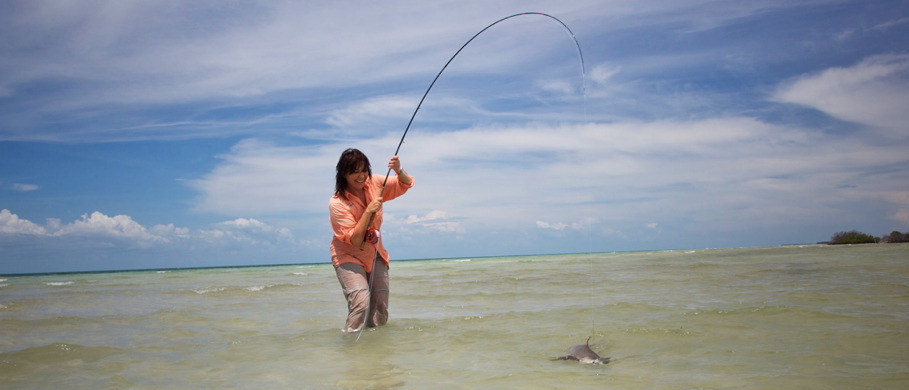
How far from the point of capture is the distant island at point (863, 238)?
34.3m

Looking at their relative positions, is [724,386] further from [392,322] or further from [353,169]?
[392,322]

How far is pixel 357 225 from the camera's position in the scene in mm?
4996

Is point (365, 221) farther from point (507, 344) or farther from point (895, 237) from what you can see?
point (895, 237)

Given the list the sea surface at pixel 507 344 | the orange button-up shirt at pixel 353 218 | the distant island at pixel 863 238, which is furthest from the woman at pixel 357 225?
the distant island at pixel 863 238

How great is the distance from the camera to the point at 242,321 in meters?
7.27

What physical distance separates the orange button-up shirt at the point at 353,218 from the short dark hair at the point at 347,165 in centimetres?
9

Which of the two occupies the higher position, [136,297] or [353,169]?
[353,169]

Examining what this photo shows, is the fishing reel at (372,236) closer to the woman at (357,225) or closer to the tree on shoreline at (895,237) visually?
the woman at (357,225)

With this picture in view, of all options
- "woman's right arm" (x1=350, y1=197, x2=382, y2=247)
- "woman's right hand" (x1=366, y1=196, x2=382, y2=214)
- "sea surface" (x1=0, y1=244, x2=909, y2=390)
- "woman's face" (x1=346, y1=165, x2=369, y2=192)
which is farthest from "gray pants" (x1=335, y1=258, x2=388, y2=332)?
"woman's face" (x1=346, y1=165, x2=369, y2=192)

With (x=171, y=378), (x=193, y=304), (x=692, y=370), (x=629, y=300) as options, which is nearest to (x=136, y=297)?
(x=193, y=304)

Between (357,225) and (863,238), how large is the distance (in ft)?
138

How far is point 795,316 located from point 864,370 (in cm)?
230

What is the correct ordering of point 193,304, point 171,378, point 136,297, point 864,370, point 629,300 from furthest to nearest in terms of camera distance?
point 136,297 → point 193,304 → point 629,300 → point 171,378 → point 864,370

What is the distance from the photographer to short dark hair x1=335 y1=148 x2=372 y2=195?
17.1 feet
